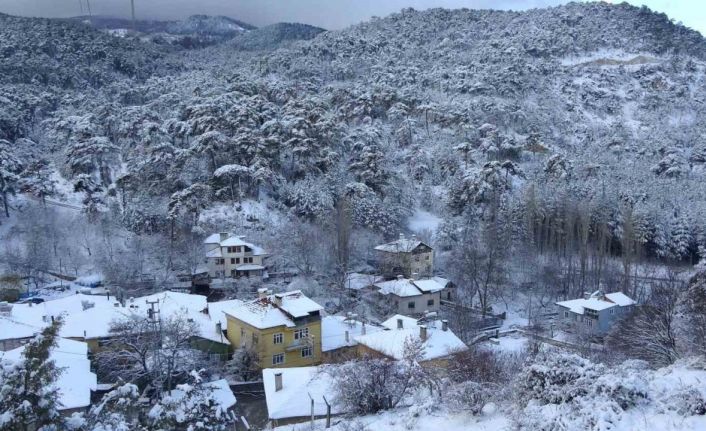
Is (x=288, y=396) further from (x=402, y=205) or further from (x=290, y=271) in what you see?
(x=402, y=205)

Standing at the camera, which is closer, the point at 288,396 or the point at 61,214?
the point at 288,396

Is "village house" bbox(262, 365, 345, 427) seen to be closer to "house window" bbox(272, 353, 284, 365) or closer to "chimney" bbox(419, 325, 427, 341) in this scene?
"chimney" bbox(419, 325, 427, 341)

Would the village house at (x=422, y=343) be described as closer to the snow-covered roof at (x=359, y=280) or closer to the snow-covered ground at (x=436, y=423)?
the snow-covered ground at (x=436, y=423)

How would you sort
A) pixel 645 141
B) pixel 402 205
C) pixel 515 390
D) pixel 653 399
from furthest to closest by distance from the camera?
pixel 645 141 < pixel 402 205 < pixel 515 390 < pixel 653 399

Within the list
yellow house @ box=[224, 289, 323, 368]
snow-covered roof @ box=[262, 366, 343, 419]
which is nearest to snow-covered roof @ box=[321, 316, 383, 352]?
yellow house @ box=[224, 289, 323, 368]

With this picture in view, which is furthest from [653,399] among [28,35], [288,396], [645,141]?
[28,35]
